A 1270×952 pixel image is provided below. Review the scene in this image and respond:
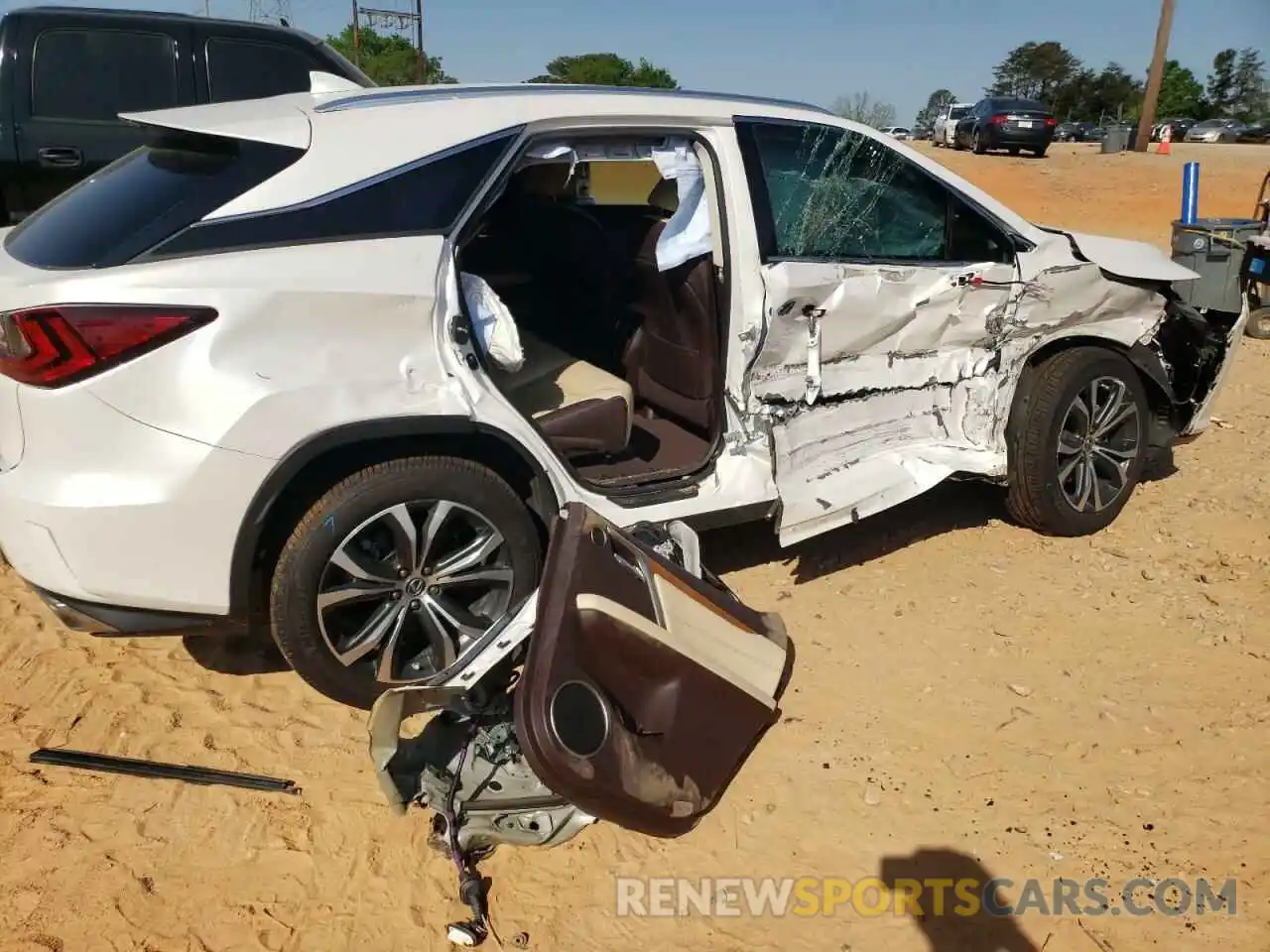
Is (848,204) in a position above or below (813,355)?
above

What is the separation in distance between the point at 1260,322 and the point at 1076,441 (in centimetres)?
547

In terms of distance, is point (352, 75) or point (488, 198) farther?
point (352, 75)

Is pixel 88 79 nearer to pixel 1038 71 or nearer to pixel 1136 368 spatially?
pixel 1136 368

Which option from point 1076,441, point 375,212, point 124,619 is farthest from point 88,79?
point 1076,441

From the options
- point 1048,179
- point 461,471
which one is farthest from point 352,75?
point 1048,179

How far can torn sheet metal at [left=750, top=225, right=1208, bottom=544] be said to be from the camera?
3.64 meters

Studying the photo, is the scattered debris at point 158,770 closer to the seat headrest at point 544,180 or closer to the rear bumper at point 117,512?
the rear bumper at point 117,512

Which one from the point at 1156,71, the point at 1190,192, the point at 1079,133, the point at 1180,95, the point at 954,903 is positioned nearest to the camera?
the point at 954,903

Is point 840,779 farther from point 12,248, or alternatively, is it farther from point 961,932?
point 12,248

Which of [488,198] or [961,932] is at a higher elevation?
[488,198]

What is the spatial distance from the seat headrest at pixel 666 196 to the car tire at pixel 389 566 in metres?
1.58

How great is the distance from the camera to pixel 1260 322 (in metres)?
8.48

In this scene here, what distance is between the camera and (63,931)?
2.45 metres

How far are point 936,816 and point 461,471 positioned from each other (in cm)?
172
